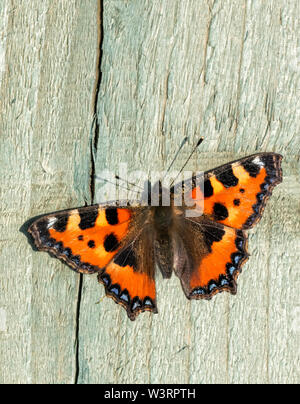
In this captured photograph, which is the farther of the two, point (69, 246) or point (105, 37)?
point (69, 246)

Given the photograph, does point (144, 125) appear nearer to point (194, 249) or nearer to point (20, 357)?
point (194, 249)

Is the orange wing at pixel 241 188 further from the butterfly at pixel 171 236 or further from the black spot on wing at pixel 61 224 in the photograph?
the black spot on wing at pixel 61 224

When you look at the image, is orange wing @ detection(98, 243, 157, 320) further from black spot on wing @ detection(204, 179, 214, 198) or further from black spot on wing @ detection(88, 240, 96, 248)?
black spot on wing @ detection(204, 179, 214, 198)

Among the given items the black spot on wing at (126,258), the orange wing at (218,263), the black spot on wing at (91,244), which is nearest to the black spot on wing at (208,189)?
the orange wing at (218,263)

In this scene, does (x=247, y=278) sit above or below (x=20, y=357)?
above

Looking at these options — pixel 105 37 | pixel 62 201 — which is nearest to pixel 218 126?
pixel 105 37

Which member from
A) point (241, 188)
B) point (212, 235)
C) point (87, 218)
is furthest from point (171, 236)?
point (87, 218)
